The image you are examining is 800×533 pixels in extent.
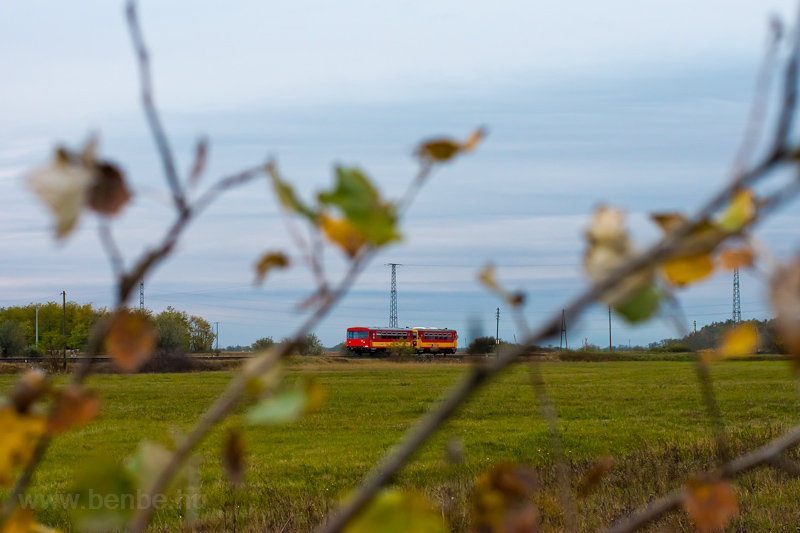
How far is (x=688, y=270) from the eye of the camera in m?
0.37

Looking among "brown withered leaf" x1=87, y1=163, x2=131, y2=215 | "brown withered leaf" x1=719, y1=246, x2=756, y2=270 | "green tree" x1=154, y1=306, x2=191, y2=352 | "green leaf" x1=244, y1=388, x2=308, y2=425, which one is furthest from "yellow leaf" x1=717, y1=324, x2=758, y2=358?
"green tree" x1=154, y1=306, x2=191, y2=352

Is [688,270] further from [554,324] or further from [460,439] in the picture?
[460,439]

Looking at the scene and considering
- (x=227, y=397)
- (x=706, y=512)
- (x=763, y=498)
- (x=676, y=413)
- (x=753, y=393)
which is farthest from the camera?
(x=753, y=393)

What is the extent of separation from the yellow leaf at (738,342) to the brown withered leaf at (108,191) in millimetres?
378

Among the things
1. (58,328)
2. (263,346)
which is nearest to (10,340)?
(58,328)

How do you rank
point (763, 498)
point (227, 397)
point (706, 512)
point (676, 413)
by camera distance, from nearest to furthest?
1. point (227, 397)
2. point (706, 512)
3. point (763, 498)
4. point (676, 413)

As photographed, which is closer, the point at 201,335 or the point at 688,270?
the point at 688,270

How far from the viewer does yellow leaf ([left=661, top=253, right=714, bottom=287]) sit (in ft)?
1.19

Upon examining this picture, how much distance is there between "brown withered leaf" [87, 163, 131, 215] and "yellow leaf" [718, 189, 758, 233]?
315mm

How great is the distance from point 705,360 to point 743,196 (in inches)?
6.6

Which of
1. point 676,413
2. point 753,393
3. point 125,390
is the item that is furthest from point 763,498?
point 125,390

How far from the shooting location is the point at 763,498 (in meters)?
5.91

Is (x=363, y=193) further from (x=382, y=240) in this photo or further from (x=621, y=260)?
(x=621, y=260)

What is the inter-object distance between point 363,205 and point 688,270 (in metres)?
0.19
